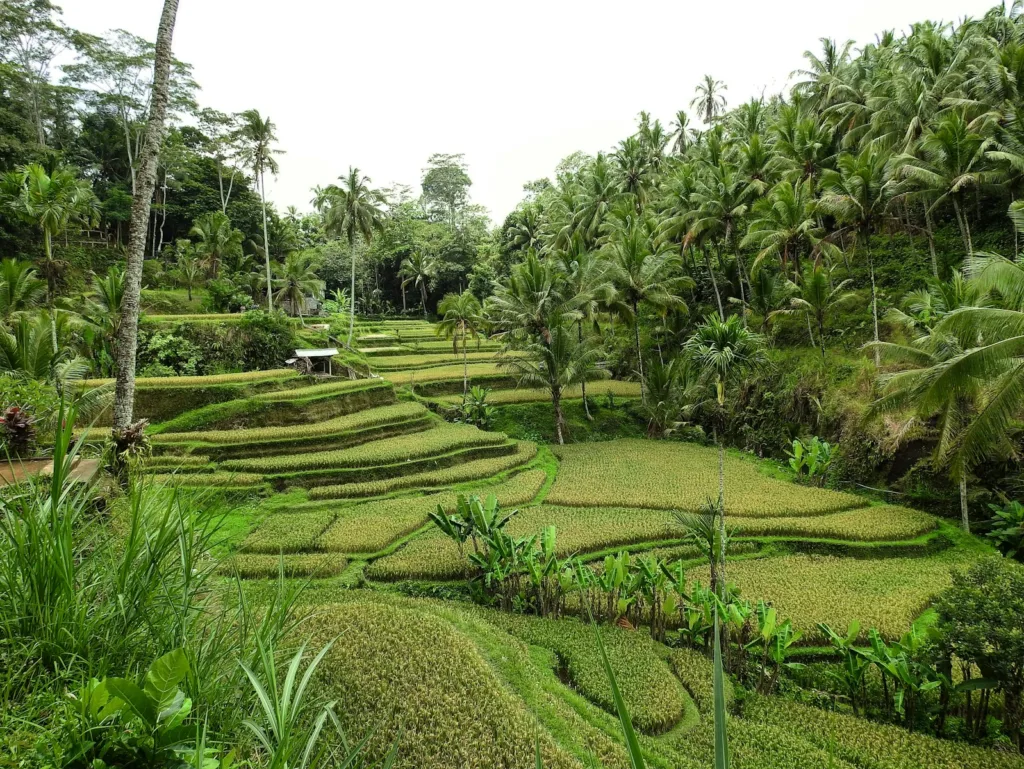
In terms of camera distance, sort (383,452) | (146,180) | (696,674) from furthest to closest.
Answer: (383,452), (146,180), (696,674)

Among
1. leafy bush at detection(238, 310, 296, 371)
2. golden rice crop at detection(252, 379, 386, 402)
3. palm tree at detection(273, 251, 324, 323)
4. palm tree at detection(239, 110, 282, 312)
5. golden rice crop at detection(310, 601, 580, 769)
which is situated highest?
palm tree at detection(239, 110, 282, 312)

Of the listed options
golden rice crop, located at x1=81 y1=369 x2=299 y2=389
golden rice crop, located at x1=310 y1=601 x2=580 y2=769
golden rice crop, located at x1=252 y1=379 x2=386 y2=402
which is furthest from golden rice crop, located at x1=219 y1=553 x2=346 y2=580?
golden rice crop, located at x1=81 y1=369 x2=299 y2=389

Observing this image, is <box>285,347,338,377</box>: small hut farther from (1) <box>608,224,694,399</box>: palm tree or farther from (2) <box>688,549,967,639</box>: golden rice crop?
(2) <box>688,549,967,639</box>: golden rice crop

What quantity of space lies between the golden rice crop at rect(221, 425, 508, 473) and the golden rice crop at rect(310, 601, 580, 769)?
768 centimetres

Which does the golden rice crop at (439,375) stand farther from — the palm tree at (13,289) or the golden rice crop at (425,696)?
the golden rice crop at (425,696)

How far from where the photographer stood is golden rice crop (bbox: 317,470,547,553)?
32.9 feet

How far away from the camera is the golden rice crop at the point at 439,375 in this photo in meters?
23.5

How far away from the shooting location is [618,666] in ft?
20.8

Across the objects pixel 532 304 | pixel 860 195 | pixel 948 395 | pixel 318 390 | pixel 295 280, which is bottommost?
pixel 318 390

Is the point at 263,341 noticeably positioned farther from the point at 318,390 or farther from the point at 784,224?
the point at 784,224

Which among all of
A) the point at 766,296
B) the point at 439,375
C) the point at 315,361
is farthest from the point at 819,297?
the point at 315,361

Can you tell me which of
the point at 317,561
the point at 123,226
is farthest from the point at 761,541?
the point at 123,226

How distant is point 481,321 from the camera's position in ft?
78.8

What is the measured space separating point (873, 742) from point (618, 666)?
8.61 ft
